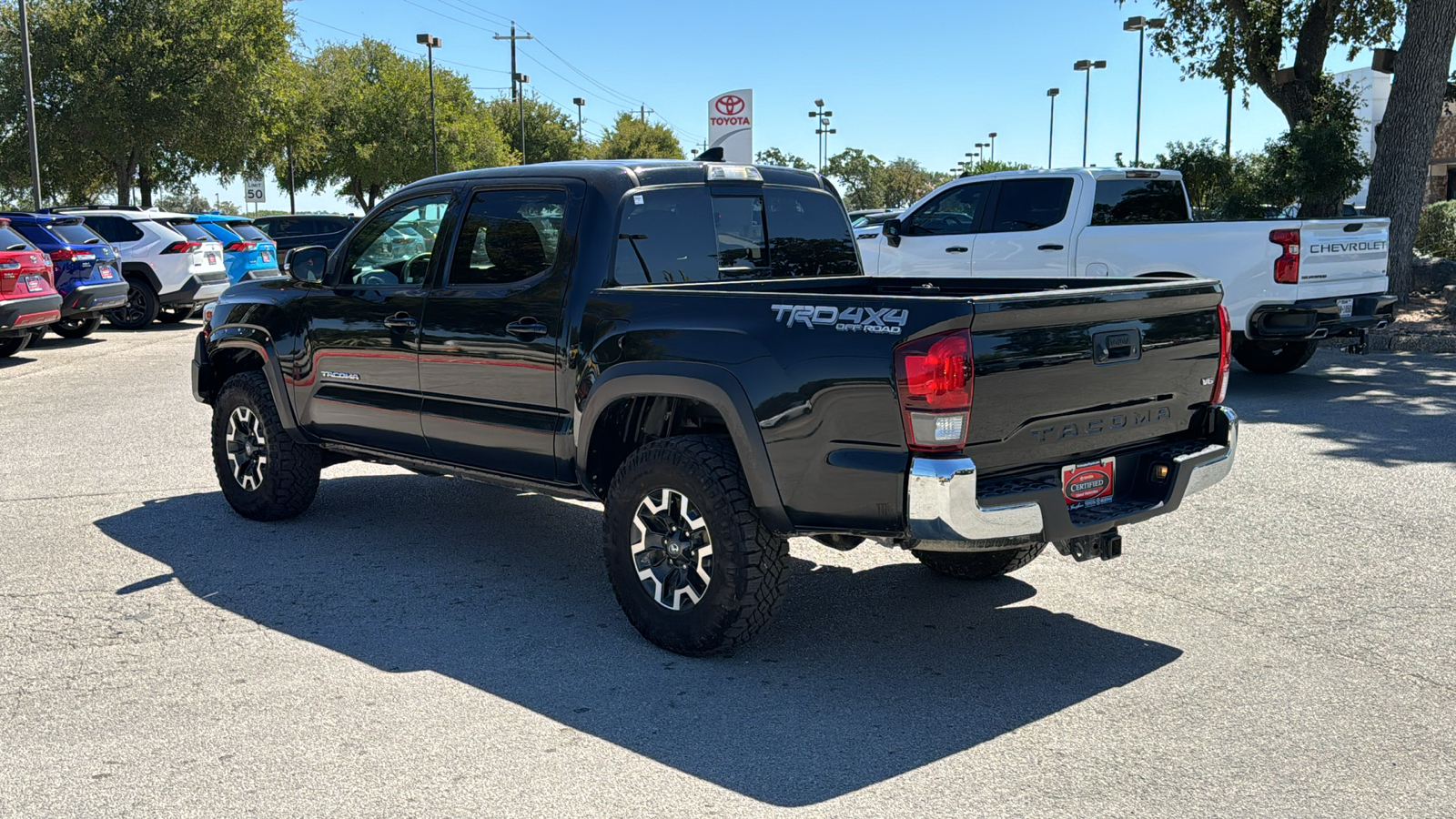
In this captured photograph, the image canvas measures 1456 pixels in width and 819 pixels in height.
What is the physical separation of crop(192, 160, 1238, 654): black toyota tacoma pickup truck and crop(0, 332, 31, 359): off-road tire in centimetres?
1102

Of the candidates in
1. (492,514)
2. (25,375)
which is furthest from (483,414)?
(25,375)

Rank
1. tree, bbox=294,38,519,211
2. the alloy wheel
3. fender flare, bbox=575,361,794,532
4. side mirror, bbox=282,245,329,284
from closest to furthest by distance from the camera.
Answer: fender flare, bbox=575,361,794,532 < the alloy wheel < side mirror, bbox=282,245,329,284 < tree, bbox=294,38,519,211

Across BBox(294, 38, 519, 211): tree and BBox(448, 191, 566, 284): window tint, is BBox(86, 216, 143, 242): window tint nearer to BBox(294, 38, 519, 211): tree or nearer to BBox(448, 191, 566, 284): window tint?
BBox(448, 191, 566, 284): window tint

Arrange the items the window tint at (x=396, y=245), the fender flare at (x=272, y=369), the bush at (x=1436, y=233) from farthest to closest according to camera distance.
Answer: the bush at (x=1436, y=233), the fender flare at (x=272, y=369), the window tint at (x=396, y=245)

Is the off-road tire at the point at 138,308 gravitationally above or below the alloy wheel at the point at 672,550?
above

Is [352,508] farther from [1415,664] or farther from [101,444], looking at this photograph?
[1415,664]

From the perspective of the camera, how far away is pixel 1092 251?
1238 cm

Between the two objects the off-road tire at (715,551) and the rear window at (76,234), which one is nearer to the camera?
the off-road tire at (715,551)

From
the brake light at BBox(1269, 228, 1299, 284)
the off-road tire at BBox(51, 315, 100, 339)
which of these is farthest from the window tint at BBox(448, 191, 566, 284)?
the off-road tire at BBox(51, 315, 100, 339)

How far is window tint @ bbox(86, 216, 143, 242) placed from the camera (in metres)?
19.9

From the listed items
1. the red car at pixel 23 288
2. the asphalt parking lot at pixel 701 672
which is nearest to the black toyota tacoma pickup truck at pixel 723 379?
the asphalt parking lot at pixel 701 672

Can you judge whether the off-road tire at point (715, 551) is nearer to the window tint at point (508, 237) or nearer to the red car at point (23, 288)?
the window tint at point (508, 237)

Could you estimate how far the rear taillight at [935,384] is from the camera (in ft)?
13.7

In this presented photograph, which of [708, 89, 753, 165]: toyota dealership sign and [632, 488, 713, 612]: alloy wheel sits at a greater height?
[708, 89, 753, 165]: toyota dealership sign
